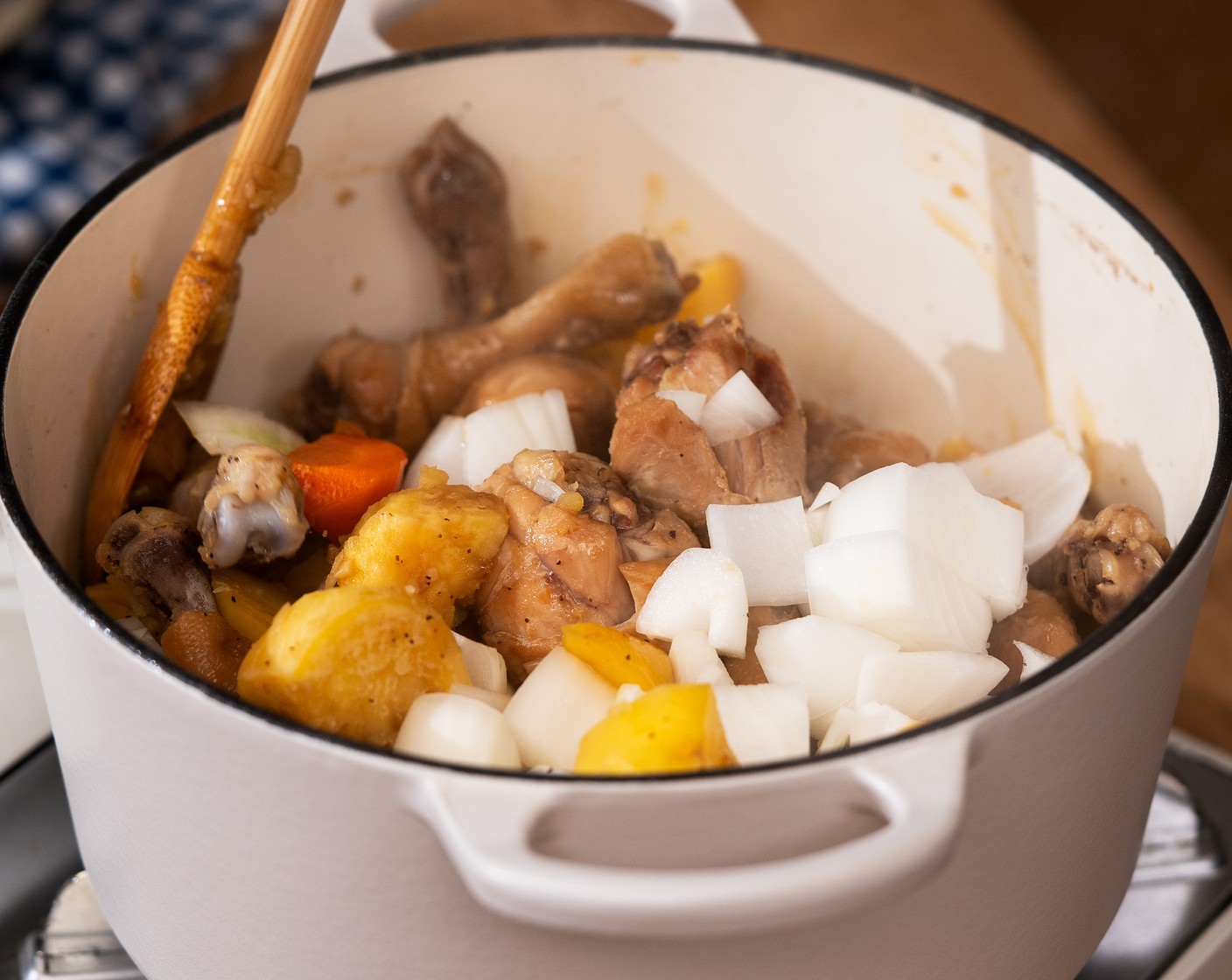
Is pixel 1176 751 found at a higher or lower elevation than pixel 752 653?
lower

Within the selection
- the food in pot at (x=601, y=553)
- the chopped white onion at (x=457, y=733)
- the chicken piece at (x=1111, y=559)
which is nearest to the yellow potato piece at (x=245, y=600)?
the food in pot at (x=601, y=553)

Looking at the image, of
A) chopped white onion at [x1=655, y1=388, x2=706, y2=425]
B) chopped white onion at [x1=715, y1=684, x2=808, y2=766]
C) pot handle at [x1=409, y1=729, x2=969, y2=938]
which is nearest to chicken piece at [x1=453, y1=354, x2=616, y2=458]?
chopped white onion at [x1=655, y1=388, x2=706, y2=425]

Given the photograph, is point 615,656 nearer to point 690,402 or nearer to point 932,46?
point 690,402

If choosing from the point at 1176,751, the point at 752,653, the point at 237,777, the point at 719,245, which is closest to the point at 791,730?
the point at 752,653

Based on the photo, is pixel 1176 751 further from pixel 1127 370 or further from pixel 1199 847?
pixel 1127 370

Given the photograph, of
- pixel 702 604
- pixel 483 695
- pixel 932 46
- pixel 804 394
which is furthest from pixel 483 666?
pixel 932 46

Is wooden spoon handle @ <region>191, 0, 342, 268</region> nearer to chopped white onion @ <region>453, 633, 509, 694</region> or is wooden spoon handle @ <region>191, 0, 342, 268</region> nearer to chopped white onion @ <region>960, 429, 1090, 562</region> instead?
chopped white onion @ <region>453, 633, 509, 694</region>
